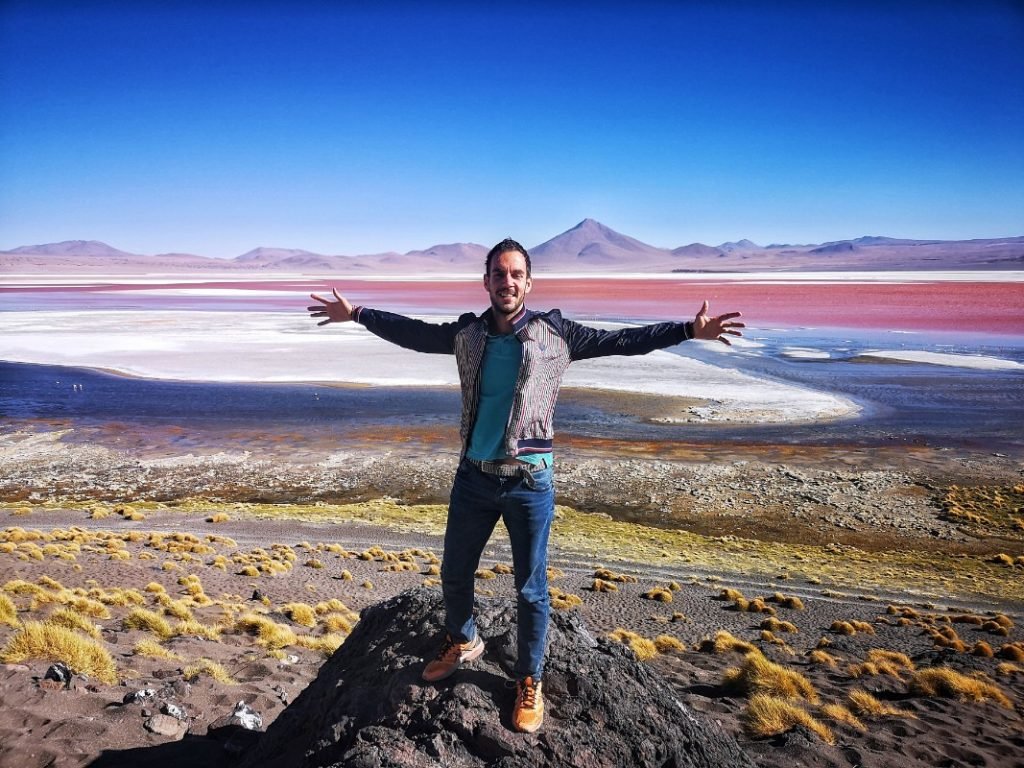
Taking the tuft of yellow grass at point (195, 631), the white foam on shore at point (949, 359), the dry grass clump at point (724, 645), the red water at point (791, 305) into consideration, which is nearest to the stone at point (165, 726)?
the tuft of yellow grass at point (195, 631)

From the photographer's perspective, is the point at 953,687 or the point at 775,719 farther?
the point at 953,687

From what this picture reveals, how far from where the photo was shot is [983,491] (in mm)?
15680

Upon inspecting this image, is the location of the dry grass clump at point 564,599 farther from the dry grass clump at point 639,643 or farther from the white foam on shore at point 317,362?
the white foam on shore at point 317,362

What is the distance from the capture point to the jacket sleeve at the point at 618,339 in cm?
283

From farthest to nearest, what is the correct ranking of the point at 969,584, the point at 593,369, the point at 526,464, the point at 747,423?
1. the point at 593,369
2. the point at 747,423
3. the point at 969,584
4. the point at 526,464

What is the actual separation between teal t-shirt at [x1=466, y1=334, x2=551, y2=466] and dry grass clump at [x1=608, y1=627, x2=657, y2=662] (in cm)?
497

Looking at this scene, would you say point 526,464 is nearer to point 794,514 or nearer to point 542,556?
point 542,556

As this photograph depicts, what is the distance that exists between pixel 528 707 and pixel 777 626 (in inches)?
278

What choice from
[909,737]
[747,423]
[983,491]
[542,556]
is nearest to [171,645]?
[542,556]

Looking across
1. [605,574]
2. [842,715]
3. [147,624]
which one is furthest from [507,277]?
[605,574]

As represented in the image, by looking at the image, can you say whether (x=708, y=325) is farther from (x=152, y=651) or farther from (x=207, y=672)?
(x=152, y=651)

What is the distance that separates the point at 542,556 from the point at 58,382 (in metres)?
29.2

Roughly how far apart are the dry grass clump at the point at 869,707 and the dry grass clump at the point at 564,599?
3.79 metres

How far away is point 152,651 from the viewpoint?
5.56 m
